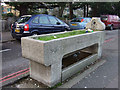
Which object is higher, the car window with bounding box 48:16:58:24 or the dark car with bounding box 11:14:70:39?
the car window with bounding box 48:16:58:24

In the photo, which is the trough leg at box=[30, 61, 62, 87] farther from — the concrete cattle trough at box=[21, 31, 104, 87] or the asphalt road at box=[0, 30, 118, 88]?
the asphalt road at box=[0, 30, 118, 88]

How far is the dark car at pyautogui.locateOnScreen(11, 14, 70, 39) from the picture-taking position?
7594mm

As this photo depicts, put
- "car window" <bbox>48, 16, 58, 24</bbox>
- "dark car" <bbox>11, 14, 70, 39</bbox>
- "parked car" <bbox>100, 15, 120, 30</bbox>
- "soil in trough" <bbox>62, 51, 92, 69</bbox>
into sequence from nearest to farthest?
1. "soil in trough" <bbox>62, 51, 92, 69</bbox>
2. "dark car" <bbox>11, 14, 70, 39</bbox>
3. "car window" <bbox>48, 16, 58, 24</bbox>
4. "parked car" <bbox>100, 15, 120, 30</bbox>

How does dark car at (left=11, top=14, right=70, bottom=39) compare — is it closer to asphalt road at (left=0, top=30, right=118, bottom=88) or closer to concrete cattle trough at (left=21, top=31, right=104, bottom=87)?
asphalt road at (left=0, top=30, right=118, bottom=88)

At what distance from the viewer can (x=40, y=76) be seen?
11.4 feet

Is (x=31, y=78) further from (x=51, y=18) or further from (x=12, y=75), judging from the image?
(x=51, y=18)

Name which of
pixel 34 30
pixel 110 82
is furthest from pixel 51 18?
pixel 110 82

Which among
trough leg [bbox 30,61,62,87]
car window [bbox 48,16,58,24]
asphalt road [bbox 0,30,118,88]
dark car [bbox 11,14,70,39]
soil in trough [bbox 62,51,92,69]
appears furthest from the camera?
A: car window [bbox 48,16,58,24]

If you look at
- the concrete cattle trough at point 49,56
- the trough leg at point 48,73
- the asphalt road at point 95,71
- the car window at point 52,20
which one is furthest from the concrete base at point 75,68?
the car window at point 52,20

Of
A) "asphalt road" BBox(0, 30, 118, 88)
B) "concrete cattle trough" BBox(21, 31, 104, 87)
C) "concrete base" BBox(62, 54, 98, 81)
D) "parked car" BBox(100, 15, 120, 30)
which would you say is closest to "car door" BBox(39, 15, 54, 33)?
"asphalt road" BBox(0, 30, 118, 88)

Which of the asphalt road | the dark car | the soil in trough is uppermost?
the dark car

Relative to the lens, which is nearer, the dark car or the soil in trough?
the soil in trough

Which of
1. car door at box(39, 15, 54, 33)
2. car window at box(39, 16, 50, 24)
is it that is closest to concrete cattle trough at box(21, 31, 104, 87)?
car door at box(39, 15, 54, 33)

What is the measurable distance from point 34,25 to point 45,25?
2.44 feet
